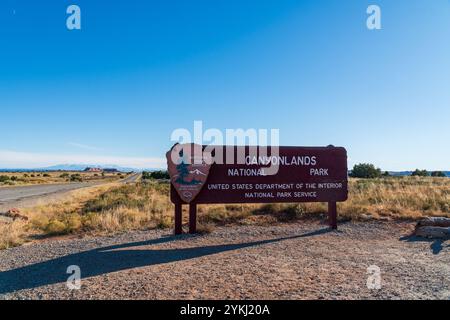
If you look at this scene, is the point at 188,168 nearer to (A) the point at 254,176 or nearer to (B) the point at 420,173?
(A) the point at 254,176

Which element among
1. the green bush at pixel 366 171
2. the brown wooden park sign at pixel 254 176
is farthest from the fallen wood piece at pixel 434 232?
the green bush at pixel 366 171

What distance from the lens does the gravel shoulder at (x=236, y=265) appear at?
14.5 ft

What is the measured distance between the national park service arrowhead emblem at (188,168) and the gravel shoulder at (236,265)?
1220mm

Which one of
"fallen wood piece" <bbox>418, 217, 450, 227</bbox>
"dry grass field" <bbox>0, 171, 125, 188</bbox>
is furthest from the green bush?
"dry grass field" <bbox>0, 171, 125, 188</bbox>

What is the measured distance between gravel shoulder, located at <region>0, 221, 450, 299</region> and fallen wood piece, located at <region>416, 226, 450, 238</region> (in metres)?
0.39

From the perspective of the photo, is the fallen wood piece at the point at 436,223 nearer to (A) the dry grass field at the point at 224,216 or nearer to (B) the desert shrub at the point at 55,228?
(A) the dry grass field at the point at 224,216

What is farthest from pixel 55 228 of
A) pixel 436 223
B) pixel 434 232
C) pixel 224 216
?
pixel 436 223

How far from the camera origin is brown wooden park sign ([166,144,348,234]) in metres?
8.51

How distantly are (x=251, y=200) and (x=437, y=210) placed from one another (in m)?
6.78

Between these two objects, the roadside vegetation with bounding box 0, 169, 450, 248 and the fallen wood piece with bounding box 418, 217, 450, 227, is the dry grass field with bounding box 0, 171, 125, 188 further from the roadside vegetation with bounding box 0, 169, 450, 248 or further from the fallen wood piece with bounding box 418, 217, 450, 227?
the fallen wood piece with bounding box 418, 217, 450, 227

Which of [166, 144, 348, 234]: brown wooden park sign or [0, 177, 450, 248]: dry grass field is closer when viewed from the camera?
[166, 144, 348, 234]: brown wooden park sign
